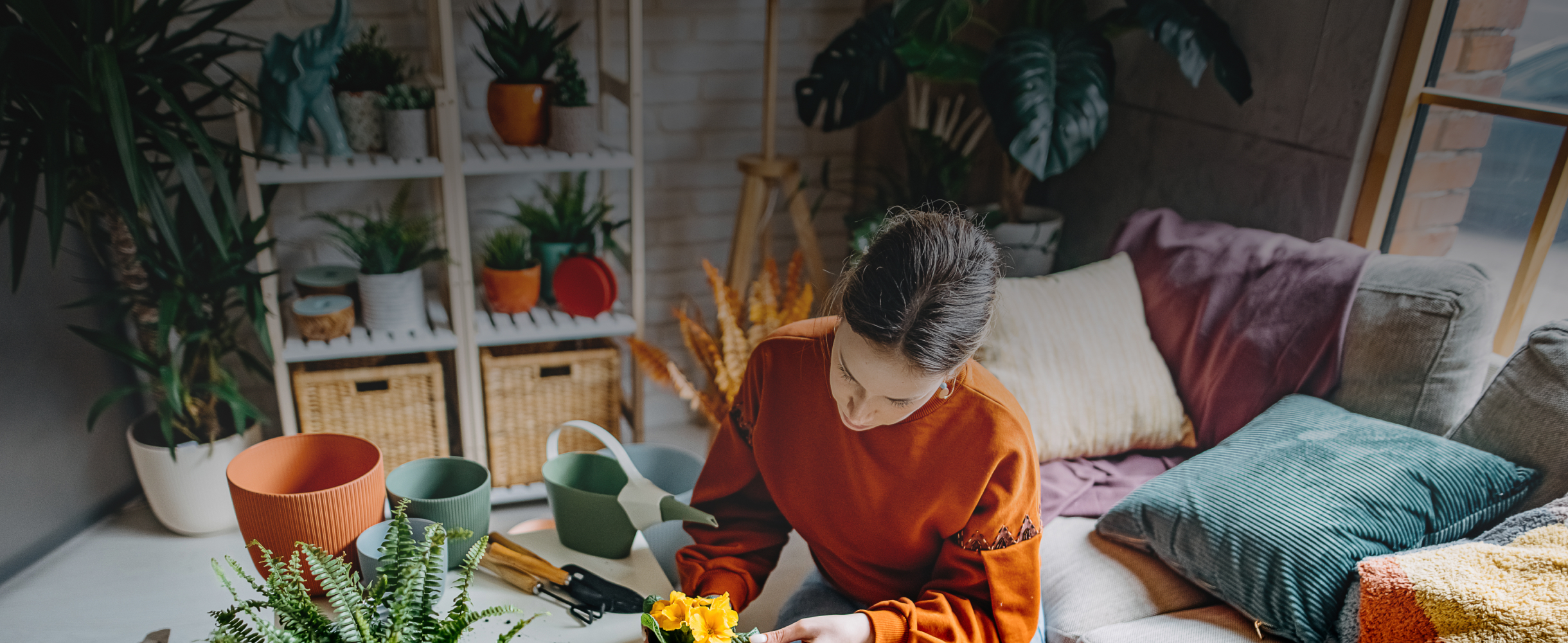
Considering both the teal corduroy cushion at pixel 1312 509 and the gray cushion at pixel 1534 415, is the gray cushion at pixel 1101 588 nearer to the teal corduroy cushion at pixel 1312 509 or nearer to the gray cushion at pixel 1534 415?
the teal corduroy cushion at pixel 1312 509

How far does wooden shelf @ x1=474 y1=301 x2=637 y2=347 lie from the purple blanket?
1.05 meters

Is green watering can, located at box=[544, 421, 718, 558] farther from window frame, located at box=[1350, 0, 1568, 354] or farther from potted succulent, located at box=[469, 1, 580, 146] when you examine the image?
window frame, located at box=[1350, 0, 1568, 354]

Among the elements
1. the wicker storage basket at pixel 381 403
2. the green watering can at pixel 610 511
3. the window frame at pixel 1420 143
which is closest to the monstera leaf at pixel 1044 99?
the window frame at pixel 1420 143

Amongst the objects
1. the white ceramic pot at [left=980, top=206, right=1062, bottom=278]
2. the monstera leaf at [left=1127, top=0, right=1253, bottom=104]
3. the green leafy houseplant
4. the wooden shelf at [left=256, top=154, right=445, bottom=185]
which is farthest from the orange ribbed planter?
the monstera leaf at [left=1127, top=0, right=1253, bottom=104]

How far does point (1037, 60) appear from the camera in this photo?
185 centimetres

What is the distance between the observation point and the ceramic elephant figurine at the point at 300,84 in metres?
1.80

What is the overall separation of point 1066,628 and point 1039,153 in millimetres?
901

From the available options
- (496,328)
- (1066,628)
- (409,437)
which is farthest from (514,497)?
(1066,628)

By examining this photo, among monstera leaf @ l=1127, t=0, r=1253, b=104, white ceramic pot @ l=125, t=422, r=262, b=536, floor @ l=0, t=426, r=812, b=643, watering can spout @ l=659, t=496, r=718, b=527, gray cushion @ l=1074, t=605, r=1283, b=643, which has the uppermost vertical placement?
monstera leaf @ l=1127, t=0, r=1253, b=104

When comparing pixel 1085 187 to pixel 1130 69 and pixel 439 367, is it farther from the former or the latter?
pixel 439 367

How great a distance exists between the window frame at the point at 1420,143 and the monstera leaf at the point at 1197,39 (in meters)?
0.26

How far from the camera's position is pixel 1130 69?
2242 mm

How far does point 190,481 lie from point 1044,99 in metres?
1.96

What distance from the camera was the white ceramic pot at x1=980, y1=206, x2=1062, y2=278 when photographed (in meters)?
2.12
